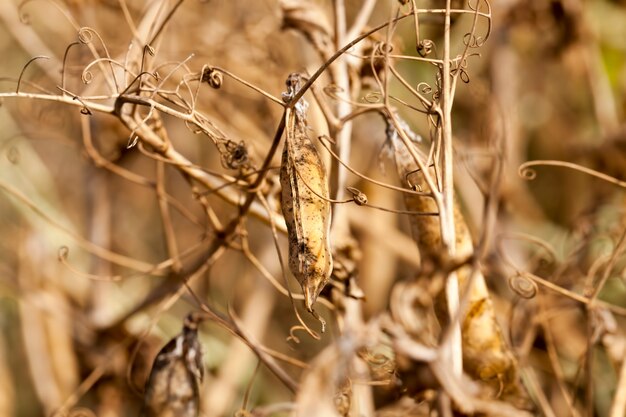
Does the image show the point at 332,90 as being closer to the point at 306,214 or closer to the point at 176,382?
the point at 306,214

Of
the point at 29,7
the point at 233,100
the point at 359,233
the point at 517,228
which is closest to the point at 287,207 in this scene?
the point at 233,100

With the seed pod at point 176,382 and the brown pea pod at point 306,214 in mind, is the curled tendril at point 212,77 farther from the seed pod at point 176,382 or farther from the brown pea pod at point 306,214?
the seed pod at point 176,382

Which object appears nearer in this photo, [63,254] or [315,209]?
[315,209]

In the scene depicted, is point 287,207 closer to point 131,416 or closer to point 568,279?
point 568,279

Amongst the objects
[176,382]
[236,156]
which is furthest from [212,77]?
[176,382]

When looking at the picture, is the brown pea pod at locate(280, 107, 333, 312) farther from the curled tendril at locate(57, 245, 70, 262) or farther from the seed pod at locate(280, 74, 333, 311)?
the curled tendril at locate(57, 245, 70, 262)

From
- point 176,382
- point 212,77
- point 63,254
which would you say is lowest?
point 176,382

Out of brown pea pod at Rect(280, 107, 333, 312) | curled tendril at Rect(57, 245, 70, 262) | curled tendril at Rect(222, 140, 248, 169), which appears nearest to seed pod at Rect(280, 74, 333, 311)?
brown pea pod at Rect(280, 107, 333, 312)

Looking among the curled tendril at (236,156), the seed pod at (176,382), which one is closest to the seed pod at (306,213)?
the curled tendril at (236,156)

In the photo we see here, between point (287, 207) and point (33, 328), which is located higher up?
point (287, 207)
